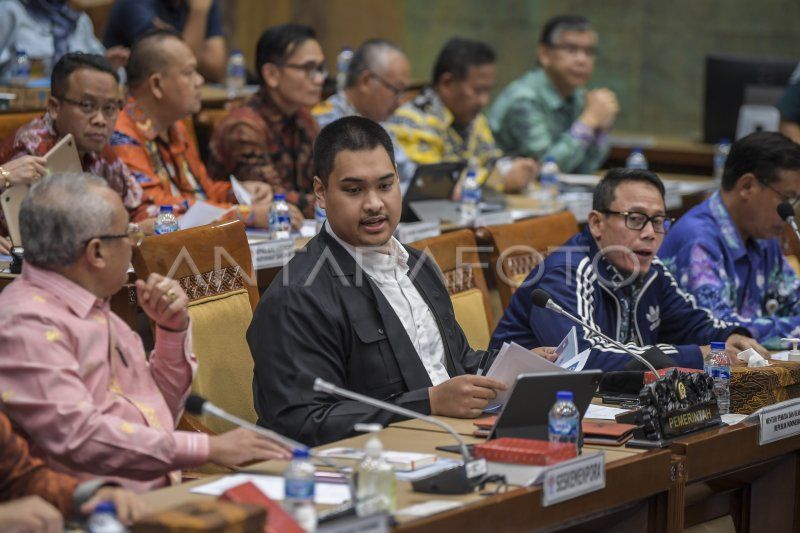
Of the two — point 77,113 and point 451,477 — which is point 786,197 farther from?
point 77,113

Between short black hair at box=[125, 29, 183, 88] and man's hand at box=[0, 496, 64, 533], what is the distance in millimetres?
2899

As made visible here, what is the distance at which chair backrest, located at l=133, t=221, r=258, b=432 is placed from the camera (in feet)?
10.00

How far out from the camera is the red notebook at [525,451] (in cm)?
234

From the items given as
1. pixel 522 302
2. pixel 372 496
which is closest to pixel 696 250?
pixel 522 302

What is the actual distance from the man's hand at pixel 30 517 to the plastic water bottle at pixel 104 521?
11 centimetres

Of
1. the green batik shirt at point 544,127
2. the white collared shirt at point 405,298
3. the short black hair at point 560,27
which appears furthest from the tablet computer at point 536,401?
the short black hair at point 560,27

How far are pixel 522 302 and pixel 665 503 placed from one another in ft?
2.92

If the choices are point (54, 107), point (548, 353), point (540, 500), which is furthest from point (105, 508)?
point (54, 107)

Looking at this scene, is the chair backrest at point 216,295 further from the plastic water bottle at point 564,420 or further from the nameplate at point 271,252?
the plastic water bottle at point 564,420

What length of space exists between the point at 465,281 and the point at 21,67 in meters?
2.67

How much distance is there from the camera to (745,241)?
4129 millimetres

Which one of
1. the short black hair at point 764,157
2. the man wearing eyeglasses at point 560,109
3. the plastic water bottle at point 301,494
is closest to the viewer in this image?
the plastic water bottle at point 301,494

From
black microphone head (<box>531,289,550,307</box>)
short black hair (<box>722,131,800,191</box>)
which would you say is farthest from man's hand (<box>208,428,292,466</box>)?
short black hair (<box>722,131,800,191</box>)

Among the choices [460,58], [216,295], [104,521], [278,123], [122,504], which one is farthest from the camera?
[460,58]
